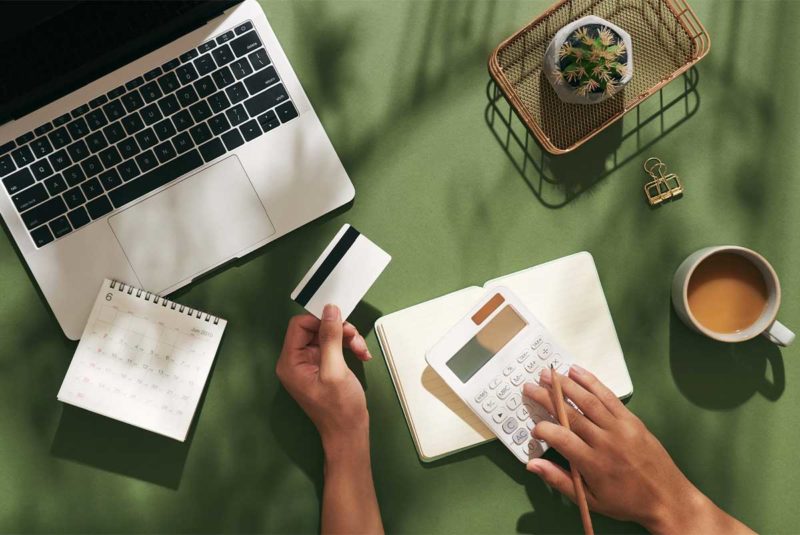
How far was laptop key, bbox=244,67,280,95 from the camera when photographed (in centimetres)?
86

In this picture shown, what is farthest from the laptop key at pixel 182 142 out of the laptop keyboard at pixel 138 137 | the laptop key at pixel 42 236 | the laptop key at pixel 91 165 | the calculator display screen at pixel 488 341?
the calculator display screen at pixel 488 341

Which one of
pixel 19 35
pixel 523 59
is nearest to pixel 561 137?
pixel 523 59

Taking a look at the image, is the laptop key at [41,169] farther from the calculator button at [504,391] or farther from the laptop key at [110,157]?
the calculator button at [504,391]

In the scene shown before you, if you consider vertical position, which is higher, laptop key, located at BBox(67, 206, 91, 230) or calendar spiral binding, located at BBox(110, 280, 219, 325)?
laptop key, located at BBox(67, 206, 91, 230)

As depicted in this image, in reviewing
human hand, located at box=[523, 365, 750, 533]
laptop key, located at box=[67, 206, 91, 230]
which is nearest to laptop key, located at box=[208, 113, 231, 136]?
laptop key, located at box=[67, 206, 91, 230]

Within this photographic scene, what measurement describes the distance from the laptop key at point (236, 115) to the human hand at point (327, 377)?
0.95ft

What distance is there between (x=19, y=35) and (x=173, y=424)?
0.56m

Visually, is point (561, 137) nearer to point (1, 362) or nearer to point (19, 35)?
point (19, 35)

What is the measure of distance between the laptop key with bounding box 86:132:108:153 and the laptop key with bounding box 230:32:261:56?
222 millimetres

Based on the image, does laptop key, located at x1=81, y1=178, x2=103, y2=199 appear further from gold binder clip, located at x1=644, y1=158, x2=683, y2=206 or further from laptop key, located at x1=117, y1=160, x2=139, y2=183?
gold binder clip, located at x1=644, y1=158, x2=683, y2=206

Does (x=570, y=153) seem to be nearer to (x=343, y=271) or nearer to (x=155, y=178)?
(x=343, y=271)

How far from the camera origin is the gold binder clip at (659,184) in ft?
2.97

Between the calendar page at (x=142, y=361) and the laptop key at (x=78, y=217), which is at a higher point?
the laptop key at (x=78, y=217)

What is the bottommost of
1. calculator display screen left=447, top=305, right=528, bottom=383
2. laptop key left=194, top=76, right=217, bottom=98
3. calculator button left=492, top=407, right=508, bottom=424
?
calculator button left=492, top=407, right=508, bottom=424
